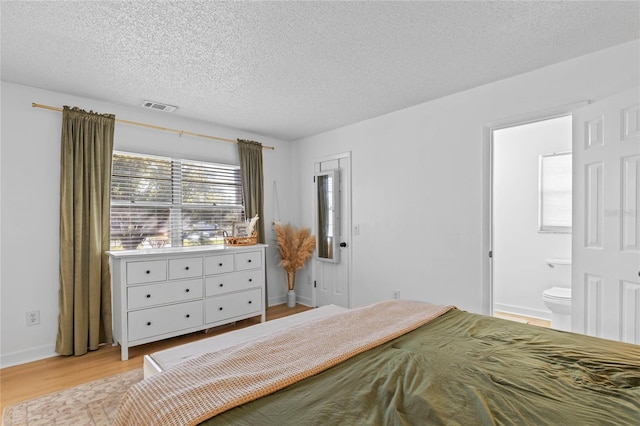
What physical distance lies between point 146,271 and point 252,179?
6.12 ft

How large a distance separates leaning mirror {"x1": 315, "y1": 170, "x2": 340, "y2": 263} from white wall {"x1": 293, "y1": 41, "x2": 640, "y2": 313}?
0.30 meters

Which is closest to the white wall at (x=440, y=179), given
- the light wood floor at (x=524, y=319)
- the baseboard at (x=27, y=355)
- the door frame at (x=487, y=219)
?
the door frame at (x=487, y=219)

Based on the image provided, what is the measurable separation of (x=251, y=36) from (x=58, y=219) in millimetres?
2539

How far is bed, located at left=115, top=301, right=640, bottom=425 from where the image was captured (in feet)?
3.33

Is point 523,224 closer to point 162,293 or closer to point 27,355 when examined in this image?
point 162,293

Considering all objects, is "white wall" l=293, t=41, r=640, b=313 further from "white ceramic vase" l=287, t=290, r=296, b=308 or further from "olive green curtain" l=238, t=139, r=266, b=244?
"olive green curtain" l=238, t=139, r=266, b=244

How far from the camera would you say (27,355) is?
2.97 m

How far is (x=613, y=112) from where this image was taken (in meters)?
2.27

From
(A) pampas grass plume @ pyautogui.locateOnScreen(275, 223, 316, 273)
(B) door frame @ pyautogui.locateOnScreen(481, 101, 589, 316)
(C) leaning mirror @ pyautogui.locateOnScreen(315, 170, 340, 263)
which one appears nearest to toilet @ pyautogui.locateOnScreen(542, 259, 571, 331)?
(B) door frame @ pyautogui.locateOnScreen(481, 101, 589, 316)

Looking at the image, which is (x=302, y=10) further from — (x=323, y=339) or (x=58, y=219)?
(x=58, y=219)

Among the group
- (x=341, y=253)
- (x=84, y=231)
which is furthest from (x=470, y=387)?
(x=84, y=231)

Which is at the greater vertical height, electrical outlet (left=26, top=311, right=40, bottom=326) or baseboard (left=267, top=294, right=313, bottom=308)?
electrical outlet (left=26, top=311, right=40, bottom=326)

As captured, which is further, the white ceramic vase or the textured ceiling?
the white ceramic vase

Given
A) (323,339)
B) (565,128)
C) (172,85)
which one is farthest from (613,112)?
(172,85)
